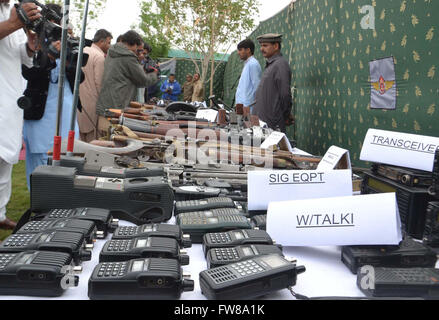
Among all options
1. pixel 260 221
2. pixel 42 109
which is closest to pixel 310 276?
pixel 260 221

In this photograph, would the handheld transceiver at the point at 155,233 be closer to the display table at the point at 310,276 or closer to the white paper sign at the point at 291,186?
the display table at the point at 310,276

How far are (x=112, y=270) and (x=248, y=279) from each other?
312 millimetres

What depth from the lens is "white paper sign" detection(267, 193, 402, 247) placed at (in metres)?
1.10

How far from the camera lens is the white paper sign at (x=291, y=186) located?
1433mm

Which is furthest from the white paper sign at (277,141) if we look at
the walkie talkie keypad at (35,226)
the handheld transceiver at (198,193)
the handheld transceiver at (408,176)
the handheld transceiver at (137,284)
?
the handheld transceiver at (137,284)

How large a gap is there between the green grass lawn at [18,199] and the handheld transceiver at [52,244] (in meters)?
2.12

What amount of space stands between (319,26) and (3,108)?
156 inches

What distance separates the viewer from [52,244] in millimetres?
996

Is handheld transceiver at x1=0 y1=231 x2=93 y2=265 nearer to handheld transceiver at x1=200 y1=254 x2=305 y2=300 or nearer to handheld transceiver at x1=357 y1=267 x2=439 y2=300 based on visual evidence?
handheld transceiver at x1=200 y1=254 x2=305 y2=300

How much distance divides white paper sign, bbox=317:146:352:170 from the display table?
23.3 inches

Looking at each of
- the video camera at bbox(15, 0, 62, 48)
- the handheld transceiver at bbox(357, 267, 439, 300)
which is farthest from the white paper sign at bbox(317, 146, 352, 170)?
the video camera at bbox(15, 0, 62, 48)

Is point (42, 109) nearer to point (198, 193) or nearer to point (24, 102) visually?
point (24, 102)
